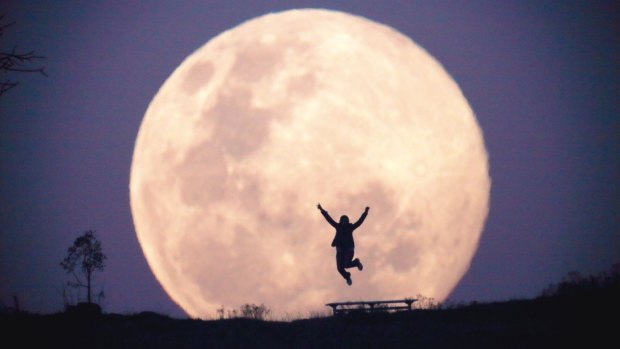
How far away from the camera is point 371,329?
18.2m

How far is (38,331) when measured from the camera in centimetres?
1788

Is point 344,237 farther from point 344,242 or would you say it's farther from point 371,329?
point 371,329

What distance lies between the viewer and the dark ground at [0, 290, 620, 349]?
53.7ft

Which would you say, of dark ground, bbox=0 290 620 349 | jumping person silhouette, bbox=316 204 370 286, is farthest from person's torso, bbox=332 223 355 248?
dark ground, bbox=0 290 620 349

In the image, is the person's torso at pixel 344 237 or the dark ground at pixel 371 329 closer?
the dark ground at pixel 371 329

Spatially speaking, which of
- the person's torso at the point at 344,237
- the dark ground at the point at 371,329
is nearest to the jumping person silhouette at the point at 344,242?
the person's torso at the point at 344,237

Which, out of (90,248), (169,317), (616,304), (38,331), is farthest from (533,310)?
(90,248)

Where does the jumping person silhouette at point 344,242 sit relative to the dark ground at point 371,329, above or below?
above

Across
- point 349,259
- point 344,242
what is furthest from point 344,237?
point 349,259

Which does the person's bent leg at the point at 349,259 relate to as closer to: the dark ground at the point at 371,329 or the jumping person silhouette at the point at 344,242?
the jumping person silhouette at the point at 344,242

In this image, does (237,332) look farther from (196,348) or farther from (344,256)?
(344,256)

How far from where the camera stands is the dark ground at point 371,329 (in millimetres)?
16375

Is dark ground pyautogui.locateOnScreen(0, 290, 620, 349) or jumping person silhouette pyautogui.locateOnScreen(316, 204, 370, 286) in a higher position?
jumping person silhouette pyautogui.locateOnScreen(316, 204, 370, 286)

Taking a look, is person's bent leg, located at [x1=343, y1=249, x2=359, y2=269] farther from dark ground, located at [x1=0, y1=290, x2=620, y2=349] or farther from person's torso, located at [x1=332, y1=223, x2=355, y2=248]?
dark ground, located at [x1=0, y1=290, x2=620, y2=349]
